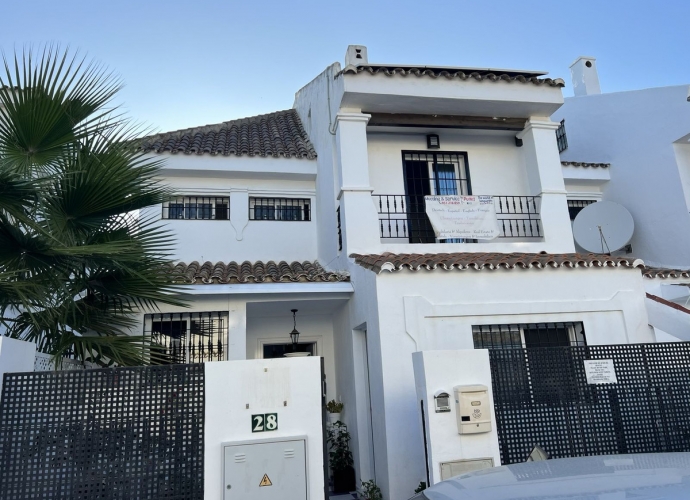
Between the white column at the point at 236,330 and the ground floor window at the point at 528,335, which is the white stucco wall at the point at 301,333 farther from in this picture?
the ground floor window at the point at 528,335

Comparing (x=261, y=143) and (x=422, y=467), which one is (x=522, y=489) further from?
(x=261, y=143)

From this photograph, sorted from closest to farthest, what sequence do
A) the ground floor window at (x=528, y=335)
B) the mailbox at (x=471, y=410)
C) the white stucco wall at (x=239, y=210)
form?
1. the mailbox at (x=471, y=410)
2. the ground floor window at (x=528, y=335)
3. the white stucco wall at (x=239, y=210)

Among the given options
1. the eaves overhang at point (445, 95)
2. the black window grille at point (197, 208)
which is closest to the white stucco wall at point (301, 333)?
the black window grille at point (197, 208)

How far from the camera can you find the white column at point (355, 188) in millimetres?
9289

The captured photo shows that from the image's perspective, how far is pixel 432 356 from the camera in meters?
5.76

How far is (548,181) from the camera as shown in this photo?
10.5 m

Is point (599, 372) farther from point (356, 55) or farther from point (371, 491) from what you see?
point (356, 55)

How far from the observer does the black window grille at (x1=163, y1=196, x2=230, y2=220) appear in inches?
445

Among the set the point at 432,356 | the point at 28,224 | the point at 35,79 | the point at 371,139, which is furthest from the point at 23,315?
the point at 371,139

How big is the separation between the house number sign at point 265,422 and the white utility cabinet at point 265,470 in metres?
0.12

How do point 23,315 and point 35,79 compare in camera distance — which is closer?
point 35,79

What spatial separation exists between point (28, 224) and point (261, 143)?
777 cm

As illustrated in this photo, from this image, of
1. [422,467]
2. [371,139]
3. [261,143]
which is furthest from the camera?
[261,143]

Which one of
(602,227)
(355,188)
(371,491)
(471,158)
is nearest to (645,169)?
(602,227)
